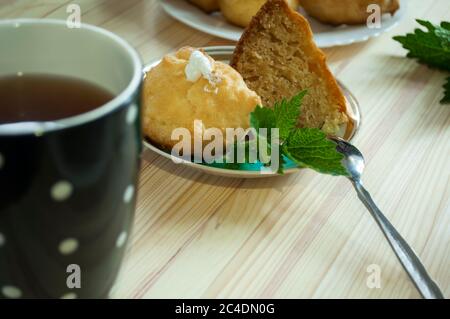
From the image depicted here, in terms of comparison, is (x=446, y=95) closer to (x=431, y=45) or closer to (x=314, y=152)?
(x=431, y=45)

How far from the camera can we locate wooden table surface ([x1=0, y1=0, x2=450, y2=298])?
68 centimetres

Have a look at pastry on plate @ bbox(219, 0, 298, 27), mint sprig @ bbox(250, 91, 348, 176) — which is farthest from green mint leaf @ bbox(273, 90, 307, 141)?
pastry on plate @ bbox(219, 0, 298, 27)

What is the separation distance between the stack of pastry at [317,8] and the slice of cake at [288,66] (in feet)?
0.70

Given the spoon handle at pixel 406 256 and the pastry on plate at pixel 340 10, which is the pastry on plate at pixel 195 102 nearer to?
the spoon handle at pixel 406 256

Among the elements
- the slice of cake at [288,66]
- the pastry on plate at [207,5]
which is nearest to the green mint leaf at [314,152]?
the slice of cake at [288,66]

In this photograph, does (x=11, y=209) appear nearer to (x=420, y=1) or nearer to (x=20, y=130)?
(x=20, y=130)

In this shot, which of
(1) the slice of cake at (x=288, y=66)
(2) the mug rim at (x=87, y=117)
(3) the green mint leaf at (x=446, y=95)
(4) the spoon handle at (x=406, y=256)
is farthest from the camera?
(3) the green mint leaf at (x=446, y=95)

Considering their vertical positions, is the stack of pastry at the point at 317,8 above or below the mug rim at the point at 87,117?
below

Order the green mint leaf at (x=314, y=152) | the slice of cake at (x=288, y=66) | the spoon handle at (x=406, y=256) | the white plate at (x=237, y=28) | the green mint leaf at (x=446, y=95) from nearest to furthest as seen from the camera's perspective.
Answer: the spoon handle at (x=406, y=256)
the green mint leaf at (x=314, y=152)
the slice of cake at (x=288, y=66)
the green mint leaf at (x=446, y=95)
the white plate at (x=237, y=28)

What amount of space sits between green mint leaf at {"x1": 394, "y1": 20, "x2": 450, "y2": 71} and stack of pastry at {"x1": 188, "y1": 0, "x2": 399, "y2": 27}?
0.11 metres

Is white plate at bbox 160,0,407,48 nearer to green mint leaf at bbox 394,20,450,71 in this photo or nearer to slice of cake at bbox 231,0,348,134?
green mint leaf at bbox 394,20,450,71

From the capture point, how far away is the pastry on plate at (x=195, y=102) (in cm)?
82

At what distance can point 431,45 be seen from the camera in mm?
1122

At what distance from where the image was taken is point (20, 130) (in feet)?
1.47
